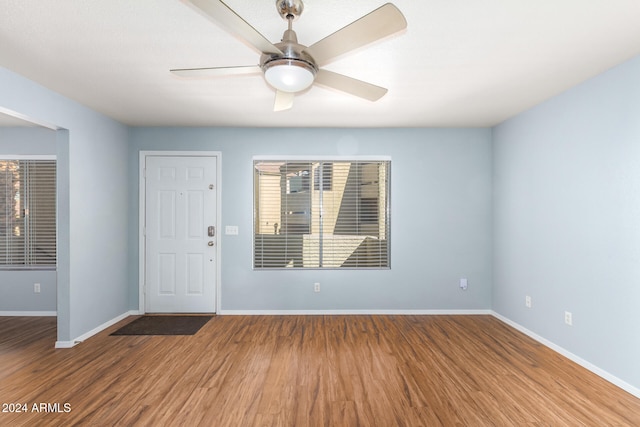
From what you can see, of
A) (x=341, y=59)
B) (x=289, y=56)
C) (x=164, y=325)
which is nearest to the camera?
(x=289, y=56)

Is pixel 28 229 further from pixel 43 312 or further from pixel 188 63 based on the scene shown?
pixel 188 63

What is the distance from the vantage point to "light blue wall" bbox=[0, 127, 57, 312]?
12.8 feet

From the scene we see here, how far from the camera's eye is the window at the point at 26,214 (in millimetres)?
3920

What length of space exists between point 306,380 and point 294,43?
240 cm

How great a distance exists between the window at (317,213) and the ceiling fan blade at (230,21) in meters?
2.62

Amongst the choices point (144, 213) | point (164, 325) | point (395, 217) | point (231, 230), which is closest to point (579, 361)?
point (395, 217)

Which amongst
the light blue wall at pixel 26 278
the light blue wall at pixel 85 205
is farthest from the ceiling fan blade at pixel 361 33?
the light blue wall at pixel 26 278

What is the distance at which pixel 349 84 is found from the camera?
1857mm

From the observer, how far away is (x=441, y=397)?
7.27 feet

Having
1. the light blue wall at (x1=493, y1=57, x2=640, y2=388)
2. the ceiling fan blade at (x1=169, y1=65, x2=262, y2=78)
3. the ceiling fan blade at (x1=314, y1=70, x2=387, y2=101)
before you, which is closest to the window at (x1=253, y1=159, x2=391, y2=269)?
the light blue wall at (x1=493, y1=57, x2=640, y2=388)

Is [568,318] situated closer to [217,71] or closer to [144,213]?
[217,71]

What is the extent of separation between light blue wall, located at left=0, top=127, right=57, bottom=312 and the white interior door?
49.6 inches

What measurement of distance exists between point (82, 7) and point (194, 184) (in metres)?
2.48

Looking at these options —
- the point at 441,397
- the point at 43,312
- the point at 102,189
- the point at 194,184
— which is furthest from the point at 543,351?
the point at 43,312
